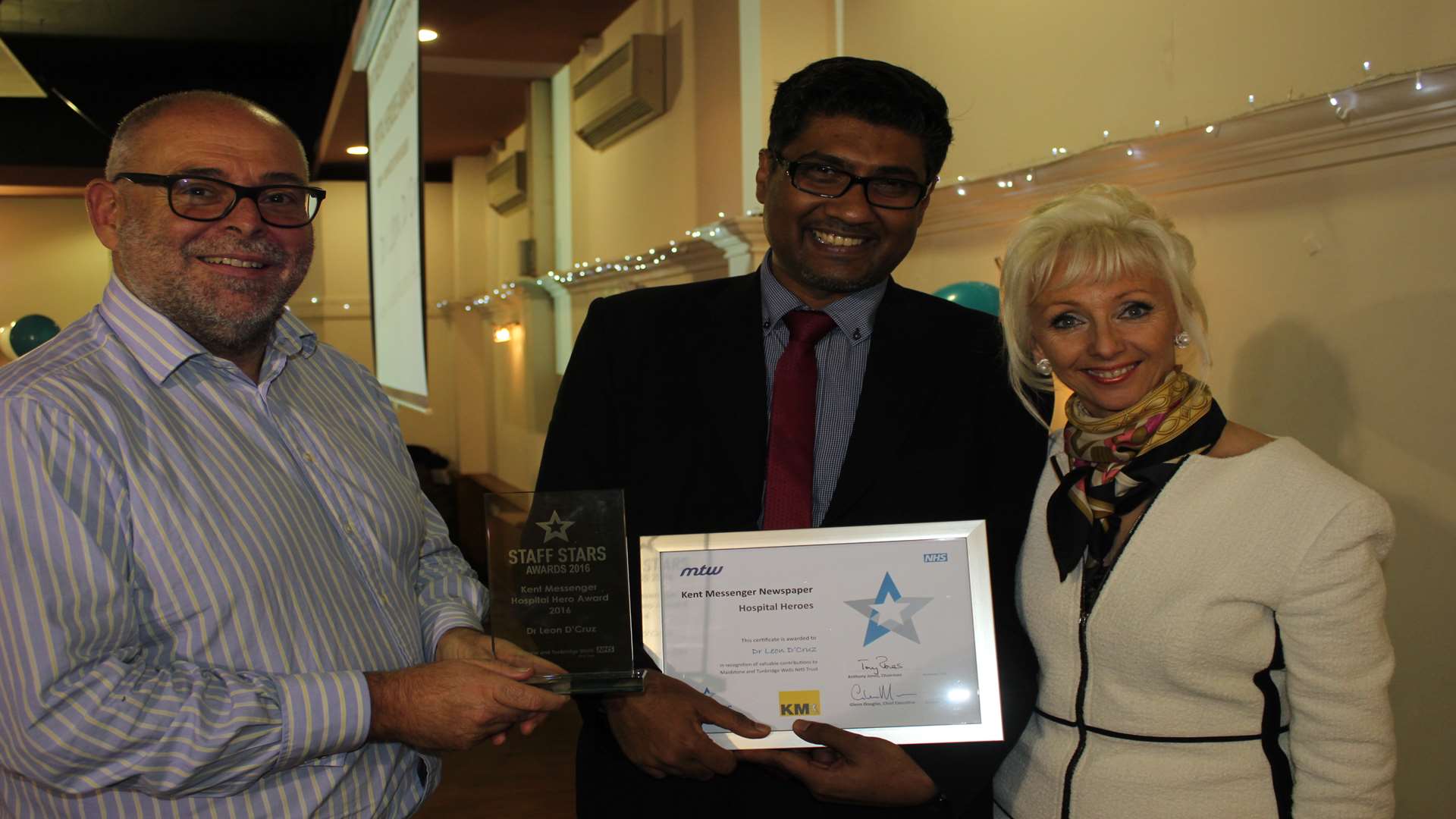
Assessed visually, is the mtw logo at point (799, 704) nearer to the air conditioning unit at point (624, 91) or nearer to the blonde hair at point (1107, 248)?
the blonde hair at point (1107, 248)

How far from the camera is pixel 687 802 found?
5.10 ft

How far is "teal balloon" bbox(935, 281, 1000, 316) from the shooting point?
2848mm

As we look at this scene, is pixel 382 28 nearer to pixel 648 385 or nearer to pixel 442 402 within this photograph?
pixel 648 385

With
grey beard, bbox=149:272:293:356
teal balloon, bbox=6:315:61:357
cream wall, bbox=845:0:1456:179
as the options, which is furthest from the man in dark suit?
teal balloon, bbox=6:315:61:357

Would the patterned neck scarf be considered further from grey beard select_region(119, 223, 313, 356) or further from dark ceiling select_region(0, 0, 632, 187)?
dark ceiling select_region(0, 0, 632, 187)

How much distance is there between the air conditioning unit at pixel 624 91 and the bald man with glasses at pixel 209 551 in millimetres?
4378

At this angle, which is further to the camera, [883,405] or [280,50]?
[280,50]

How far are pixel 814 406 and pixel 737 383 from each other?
11cm

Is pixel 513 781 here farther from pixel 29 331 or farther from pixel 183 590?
pixel 29 331

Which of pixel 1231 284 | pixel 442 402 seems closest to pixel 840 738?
pixel 1231 284

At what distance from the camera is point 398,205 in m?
5.34

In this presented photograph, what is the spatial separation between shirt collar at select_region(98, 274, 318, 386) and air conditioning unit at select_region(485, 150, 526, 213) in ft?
25.6
